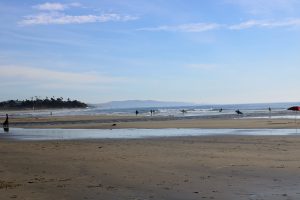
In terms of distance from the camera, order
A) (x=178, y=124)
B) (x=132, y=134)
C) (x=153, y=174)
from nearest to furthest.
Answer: (x=153, y=174) → (x=132, y=134) → (x=178, y=124)

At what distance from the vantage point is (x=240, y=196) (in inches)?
363

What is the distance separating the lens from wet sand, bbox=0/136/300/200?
31.6 ft

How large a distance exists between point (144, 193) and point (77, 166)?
4516 mm

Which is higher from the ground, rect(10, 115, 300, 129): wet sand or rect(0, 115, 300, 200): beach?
rect(10, 115, 300, 129): wet sand

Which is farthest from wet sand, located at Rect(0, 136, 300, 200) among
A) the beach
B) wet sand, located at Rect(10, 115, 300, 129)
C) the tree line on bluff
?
the tree line on bluff

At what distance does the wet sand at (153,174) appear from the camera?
962 centimetres

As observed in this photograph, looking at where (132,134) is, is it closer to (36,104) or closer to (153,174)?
(153,174)

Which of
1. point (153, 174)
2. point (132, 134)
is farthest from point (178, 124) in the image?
point (153, 174)

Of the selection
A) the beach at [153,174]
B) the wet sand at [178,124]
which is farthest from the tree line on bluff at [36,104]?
the beach at [153,174]

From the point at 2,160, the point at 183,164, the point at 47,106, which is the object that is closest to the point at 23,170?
the point at 2,160

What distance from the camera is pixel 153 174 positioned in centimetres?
1209

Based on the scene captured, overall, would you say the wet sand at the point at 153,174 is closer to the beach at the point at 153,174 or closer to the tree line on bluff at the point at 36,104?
the beach at the point at 153,174

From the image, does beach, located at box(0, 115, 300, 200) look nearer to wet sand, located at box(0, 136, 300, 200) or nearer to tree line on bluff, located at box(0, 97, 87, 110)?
wet sand, located at box(0, 136, 300, 200)

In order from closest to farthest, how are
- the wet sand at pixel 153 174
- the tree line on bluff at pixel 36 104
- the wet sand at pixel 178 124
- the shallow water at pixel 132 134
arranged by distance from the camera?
the wet sand at pixel 153 174 → the shallow water at pixel 132 134 → the wet sand at pixel 178 124 → the tree line on bluff at pixel 36 104
